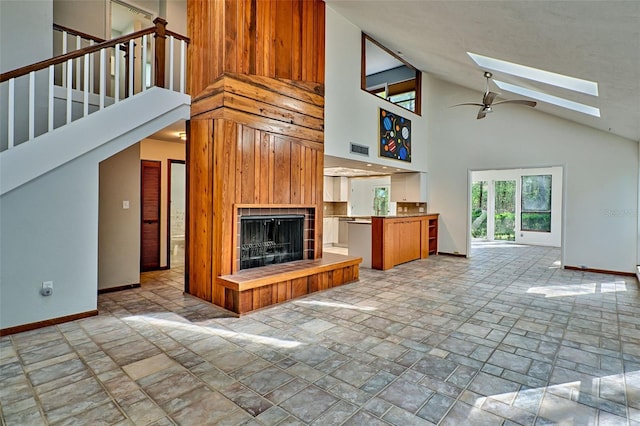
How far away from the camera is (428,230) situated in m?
8.04

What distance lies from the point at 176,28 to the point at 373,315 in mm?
6045

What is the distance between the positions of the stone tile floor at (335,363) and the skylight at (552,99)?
293 centimetres

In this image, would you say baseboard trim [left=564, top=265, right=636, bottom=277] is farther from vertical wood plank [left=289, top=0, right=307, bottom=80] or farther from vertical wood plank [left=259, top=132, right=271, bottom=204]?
vertical wood plank [left=289, top=0, right=307, bottom=80]

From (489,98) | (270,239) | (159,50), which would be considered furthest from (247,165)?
(489,98)

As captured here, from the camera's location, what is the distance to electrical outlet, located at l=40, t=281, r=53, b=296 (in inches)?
127

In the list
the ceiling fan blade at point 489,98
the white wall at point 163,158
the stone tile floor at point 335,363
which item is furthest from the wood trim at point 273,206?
the ceiling fan blade at point 489,98

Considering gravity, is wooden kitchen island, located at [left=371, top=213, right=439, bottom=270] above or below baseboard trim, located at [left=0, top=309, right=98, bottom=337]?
above

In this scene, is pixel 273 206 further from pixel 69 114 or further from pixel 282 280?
pixel 69 114

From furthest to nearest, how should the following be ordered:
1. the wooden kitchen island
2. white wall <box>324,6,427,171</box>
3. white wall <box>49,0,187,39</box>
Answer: the wooden kitchen island → white wall <box>324,6,427,171</box> → white wall <box>49,0,187,39</box>

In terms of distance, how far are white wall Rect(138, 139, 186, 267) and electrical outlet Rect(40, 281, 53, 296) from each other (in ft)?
9.14

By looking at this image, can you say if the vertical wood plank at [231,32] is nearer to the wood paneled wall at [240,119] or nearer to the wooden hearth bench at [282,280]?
the wood paneled wall at [240,119]

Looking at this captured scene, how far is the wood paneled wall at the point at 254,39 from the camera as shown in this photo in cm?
408

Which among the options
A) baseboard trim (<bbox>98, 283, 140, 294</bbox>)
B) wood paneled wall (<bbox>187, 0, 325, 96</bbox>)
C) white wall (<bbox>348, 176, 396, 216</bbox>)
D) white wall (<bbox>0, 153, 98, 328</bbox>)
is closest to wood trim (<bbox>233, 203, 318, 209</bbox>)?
white wall (<bbox>0, 153, 98, 328</bbox>)

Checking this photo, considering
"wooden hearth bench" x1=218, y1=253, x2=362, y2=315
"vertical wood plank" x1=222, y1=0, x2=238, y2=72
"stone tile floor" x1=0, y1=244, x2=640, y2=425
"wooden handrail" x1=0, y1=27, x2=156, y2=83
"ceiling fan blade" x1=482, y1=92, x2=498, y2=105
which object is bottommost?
"stone tile floor" x1=0, y1=244, x2=640, y2=425
